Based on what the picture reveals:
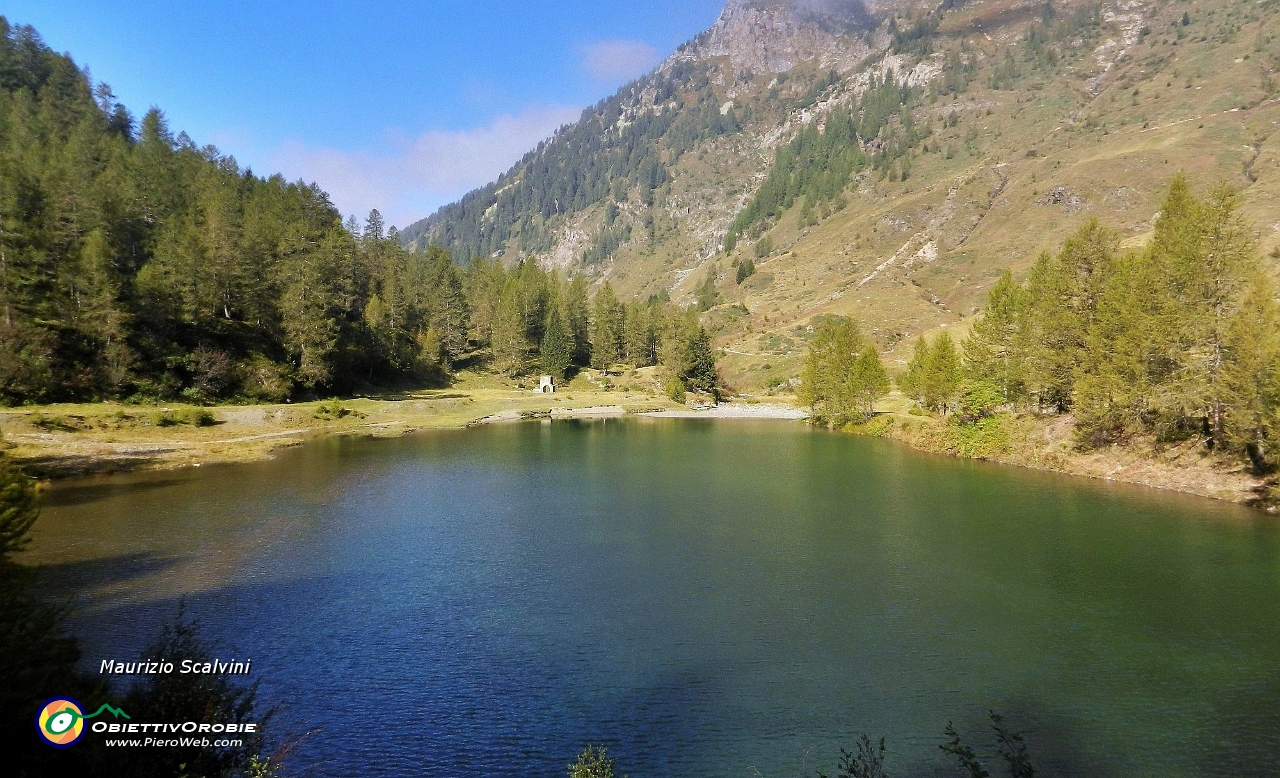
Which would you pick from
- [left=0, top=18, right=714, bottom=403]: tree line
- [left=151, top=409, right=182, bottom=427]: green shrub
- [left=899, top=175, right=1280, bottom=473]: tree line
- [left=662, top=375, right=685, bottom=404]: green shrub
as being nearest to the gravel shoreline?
[left=662, top=375, right=685, bottom=404]: green shrub

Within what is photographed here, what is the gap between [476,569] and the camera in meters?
26.1

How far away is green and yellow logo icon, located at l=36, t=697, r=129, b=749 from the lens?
8922mm

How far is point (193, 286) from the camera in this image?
68.9 metres

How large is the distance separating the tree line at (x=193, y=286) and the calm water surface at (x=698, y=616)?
28.2 metres

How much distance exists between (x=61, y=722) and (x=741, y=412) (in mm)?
103098

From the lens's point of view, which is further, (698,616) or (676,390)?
(676,390)

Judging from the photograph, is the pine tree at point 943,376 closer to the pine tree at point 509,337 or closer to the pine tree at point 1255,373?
the pine tree at point 1255,373

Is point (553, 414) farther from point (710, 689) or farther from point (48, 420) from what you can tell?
point (710, 689)

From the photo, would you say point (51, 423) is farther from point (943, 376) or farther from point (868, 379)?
point (868, 379)

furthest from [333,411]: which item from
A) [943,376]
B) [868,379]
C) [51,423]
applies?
[943,376]

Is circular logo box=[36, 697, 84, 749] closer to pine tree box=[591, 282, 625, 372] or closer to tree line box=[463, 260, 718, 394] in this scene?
tree line box=[463, 260, 718, 394]

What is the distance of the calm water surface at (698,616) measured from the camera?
14.5m

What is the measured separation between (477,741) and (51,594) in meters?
18.1

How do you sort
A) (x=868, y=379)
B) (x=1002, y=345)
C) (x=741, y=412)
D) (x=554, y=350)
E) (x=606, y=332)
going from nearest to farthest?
(x=1002, y=345), (x=868, y=379), (x=741, y=412), (x=554, y=350), (x=606, y=332)
